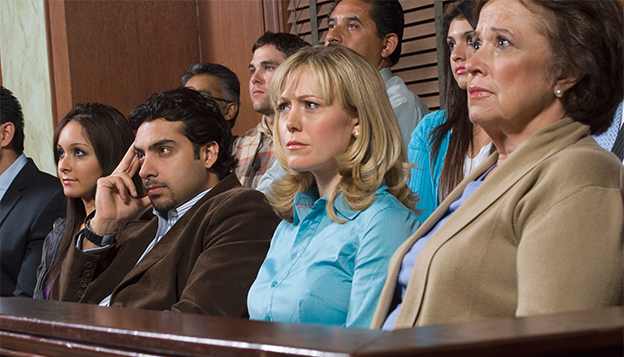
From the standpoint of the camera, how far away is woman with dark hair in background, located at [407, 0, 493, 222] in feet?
7.19

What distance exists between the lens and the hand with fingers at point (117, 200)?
256cm

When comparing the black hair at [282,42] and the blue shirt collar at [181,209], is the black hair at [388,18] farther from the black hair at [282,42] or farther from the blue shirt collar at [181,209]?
the blue shirt collar at [181,209]

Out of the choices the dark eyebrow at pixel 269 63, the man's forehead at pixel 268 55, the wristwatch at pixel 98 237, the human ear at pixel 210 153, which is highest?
the man's forehead at pixel 268 55

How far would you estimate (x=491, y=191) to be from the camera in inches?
44.8

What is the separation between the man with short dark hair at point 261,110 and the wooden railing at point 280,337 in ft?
8.31

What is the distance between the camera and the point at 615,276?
3.05 ft

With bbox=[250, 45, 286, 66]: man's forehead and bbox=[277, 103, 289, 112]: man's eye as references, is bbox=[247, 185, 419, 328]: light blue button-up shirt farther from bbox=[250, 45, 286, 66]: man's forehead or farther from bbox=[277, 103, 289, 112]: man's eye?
bbox=[250, 45, 286, 66]: man's forehead

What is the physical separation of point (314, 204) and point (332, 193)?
0.28ft

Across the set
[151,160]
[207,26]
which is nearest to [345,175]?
[151,160]

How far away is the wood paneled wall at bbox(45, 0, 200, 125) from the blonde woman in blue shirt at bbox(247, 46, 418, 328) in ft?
8.66

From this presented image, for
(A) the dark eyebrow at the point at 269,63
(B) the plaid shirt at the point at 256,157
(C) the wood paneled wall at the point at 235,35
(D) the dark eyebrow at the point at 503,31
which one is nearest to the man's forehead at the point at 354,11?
(A) the dark eyebrow at the point at 269,63

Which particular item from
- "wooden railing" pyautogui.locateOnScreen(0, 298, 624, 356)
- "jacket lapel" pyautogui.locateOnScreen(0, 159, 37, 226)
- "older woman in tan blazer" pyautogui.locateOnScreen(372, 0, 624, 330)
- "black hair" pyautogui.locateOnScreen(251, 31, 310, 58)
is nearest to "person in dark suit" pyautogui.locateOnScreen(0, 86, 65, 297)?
"jacket lapel" pyautogui.locateOnScreen(0, 159, 37, 226)

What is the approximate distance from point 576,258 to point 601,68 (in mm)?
485

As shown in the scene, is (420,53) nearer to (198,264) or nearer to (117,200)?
(117,200)
